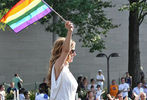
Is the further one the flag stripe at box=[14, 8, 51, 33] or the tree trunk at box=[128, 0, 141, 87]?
the tree trunk at box=[128, 0, 141, 87]

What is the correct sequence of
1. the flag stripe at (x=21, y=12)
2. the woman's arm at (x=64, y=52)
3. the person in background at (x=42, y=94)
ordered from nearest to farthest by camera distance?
the woman's arm at (x=64, y=52) → the flag stripe at (x=21, y=12) → the person in background at (x=42, y=94)

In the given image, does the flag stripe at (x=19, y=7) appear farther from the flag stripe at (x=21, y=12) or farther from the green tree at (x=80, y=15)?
the green tree at (x=80, y=15)

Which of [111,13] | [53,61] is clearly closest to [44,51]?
[111,13]

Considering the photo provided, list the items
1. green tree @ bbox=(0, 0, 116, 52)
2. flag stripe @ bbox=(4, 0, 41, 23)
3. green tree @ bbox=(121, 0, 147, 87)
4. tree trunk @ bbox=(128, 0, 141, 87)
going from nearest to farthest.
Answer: flag stripe @ bbox=(4, 0, 41, 23)
green tree @ bbox=(0, 0, 116, 52)
green tree @ bbox=(121, 0, 147, 87)
tree trunk @ bbox=(128, 0, 141, 87)

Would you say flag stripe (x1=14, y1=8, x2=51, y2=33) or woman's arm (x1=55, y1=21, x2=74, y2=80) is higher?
flag stripe (x1=14, y1=8, x2=51, y2=33)

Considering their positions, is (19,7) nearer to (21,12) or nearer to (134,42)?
(21,12)

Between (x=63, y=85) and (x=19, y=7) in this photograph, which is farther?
(x=19, y=7)

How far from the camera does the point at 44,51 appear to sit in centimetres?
2459

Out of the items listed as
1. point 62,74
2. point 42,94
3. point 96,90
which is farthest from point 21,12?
point 96,90

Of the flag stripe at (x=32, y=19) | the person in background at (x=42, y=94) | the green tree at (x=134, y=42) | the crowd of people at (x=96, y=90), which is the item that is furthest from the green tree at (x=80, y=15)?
the flag stripe at (x=32, y=19)

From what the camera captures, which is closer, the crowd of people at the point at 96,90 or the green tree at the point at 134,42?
the crowd of people at the point at 96,90

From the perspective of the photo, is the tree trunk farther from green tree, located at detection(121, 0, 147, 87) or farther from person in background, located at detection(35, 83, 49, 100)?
person in background, located at detection(35, 83, 49, 100)

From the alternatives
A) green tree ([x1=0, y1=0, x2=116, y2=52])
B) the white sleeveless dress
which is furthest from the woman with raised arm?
green tree ([x1=0, y1=0, x2=116, y2=52])

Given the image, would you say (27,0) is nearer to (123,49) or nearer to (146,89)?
(146,89)
